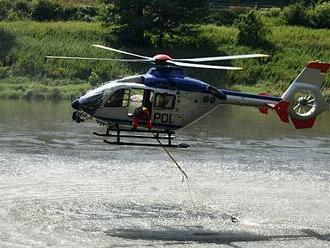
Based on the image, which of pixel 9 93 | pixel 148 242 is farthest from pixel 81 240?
pixel 9 93

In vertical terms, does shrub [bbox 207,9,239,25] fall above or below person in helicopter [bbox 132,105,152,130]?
below

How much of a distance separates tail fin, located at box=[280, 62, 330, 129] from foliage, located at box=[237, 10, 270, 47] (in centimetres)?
4112

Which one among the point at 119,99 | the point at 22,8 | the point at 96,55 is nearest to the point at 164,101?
the point at 119,99

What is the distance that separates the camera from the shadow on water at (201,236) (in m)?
21.8

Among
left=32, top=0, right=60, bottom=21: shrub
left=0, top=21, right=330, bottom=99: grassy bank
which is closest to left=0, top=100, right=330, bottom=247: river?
left=0, top=21, right=330, bottom=99: grassy bank

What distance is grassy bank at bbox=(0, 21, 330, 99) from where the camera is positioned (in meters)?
57.6

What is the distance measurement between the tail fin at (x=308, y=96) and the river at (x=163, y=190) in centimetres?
320

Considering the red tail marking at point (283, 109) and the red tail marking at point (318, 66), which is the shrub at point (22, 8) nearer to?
the red tail marking at point (283, 109)

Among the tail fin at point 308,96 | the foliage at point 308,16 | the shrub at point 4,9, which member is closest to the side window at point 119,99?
the tail fin at point 308,96

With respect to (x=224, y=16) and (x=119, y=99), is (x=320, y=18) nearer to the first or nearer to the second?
(x=224, y=16)

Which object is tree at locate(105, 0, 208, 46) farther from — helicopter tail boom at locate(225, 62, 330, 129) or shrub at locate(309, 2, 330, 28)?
helicopter tail boom at locate(225, 62, 330, 129)

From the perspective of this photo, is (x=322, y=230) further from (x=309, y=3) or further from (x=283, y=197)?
(x=309, y=3)

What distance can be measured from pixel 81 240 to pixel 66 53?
41.2 meters

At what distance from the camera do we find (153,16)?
62281 millimetres
